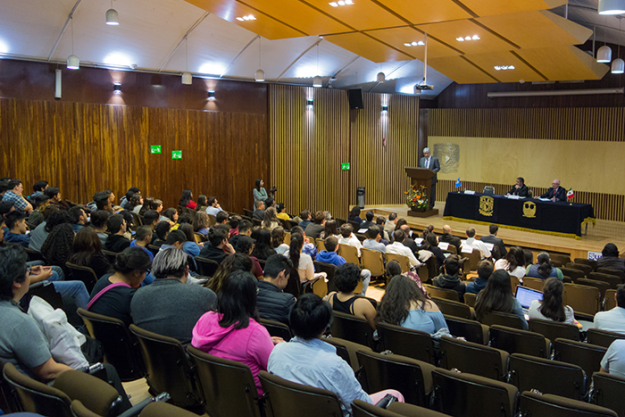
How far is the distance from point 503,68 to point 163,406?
1204 centimetres

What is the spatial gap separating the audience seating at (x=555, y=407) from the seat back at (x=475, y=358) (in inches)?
29.7

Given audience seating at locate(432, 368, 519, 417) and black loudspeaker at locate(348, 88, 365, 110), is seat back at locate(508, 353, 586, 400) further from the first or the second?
black loudspeaker at locate(348, 88, 365, 110)

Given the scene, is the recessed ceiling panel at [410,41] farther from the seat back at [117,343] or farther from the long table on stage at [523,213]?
the seat back at [117,343]

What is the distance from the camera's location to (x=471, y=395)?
98.3 inches

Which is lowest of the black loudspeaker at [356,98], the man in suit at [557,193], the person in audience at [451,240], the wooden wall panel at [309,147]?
the person in audience at [451,240]

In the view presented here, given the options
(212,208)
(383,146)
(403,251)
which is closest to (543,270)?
(403,251)

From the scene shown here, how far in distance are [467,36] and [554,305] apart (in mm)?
6021

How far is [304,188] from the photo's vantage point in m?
14.8

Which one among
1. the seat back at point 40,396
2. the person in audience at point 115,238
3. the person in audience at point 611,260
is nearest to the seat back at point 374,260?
the person in audience at point 611,260

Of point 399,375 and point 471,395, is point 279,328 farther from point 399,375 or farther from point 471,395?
point 471,395

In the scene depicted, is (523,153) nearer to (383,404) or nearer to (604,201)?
(604,201)

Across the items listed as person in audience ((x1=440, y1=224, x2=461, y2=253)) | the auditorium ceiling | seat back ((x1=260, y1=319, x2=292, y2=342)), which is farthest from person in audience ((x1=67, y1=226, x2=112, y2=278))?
person in audience ((x1=440, y1=224, x2=461, y2=253))

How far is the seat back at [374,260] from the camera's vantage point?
23.1 feet

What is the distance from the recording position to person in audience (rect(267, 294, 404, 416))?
223 centimetres
